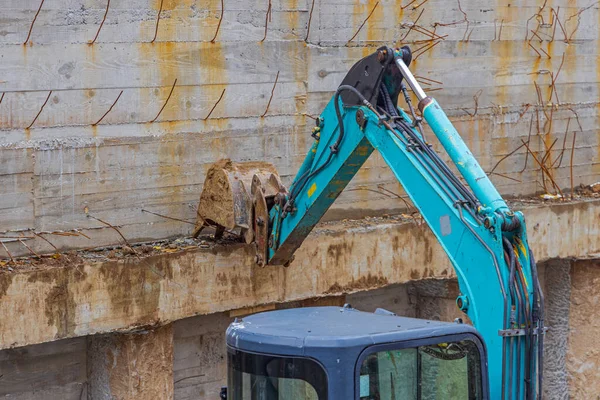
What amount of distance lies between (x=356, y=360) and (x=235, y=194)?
9.52 feet

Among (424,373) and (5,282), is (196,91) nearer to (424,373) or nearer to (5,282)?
→ (5,282)

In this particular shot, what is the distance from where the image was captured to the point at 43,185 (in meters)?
7.53

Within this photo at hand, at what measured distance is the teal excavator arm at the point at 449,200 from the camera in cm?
567

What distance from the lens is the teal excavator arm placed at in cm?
567

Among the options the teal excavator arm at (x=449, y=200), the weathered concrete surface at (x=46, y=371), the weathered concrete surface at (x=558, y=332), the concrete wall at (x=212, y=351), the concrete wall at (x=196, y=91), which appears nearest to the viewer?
the teal excavator arm at (x=449, y=200)

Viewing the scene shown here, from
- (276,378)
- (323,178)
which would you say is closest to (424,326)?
(276,378)

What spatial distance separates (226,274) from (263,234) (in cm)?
46

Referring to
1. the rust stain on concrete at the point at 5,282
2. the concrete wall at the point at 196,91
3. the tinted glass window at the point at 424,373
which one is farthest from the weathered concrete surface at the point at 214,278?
the tinted glass window at the point at 424,373

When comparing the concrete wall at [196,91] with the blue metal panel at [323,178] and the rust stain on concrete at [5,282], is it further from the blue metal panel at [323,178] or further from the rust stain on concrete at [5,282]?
the blue metal panel at [323,178]

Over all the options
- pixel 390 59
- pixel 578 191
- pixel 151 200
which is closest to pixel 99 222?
pixel 151 200

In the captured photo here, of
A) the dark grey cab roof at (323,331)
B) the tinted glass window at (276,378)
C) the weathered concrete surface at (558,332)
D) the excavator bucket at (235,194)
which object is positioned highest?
the excavator bucket at (235,194)

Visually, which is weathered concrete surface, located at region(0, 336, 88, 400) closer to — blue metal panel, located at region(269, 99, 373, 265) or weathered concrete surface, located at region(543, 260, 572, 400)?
blue metal panel, located at region(269, 99, 373, 265)

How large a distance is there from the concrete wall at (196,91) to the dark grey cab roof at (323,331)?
240 centimetres

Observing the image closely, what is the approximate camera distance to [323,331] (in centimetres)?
546
